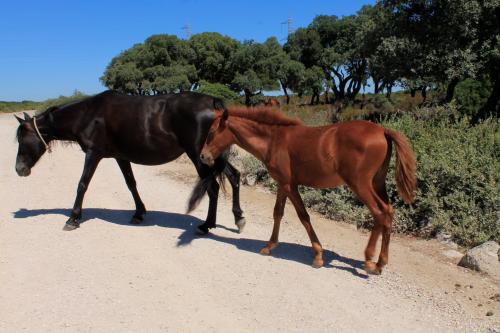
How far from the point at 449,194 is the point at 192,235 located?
3896 millimetres

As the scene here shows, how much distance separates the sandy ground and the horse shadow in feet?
0.05

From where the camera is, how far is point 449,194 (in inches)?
255

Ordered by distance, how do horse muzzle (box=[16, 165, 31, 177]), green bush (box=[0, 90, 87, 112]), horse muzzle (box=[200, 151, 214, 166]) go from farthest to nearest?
green bush (box=[0, 90, 87, 112]), horse muzzle (box=[16, 165, 31, 177]), horse muzzle (box=[200, 151, 214, 166])

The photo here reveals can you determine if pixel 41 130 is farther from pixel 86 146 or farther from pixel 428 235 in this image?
pixel 428 235

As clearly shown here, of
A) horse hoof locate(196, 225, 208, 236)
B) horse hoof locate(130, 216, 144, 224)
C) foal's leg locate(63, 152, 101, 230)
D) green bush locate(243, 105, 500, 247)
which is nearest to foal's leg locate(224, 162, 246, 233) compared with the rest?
horse hoof locate(196, 225, 208, 236)

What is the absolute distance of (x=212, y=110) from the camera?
19.6 feet

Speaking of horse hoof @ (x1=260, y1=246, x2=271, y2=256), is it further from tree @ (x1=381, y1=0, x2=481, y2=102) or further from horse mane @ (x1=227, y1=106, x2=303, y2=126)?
tree @ (x1=381, y1=0, x2=481, y2=102)

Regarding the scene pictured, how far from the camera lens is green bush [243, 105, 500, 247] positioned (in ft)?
19.9

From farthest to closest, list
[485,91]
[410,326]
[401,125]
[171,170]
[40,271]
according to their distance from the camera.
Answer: [485,91] → [171,170] → [401,125] → [40,271] → [410,326]

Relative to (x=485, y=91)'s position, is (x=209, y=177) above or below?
below

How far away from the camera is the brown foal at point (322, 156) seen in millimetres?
4480

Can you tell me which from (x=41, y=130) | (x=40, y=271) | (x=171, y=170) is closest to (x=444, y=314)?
(x=40, y=271)

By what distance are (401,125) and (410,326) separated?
19.0 feet

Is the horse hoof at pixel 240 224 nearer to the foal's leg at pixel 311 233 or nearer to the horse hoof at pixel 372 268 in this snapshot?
the foal's leg at pixel 311 233
